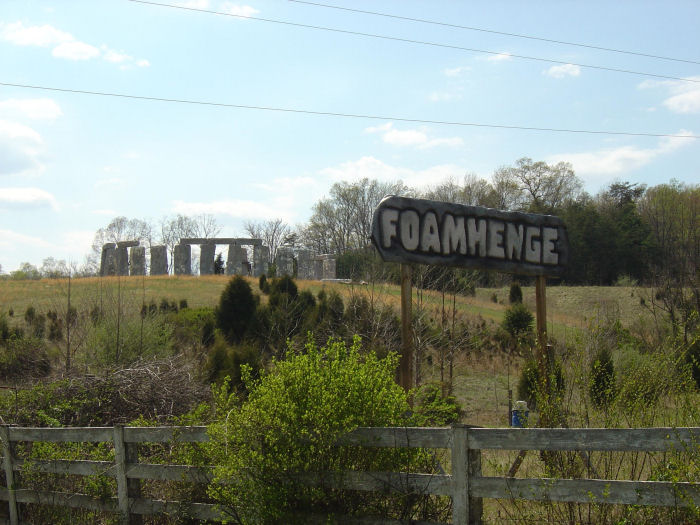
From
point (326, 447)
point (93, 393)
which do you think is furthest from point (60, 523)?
point (326, 447)

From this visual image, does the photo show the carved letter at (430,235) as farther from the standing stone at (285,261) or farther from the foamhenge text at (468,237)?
the standing stone at (285,261)

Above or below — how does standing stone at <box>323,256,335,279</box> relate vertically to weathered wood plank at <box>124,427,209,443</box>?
above

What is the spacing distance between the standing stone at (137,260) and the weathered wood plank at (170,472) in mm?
44456

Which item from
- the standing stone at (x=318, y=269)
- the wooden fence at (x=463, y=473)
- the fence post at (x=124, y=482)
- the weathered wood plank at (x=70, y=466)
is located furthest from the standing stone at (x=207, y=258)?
the fence post at (x=124, y=482)

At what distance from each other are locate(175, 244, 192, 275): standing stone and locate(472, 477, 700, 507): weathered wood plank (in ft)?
149

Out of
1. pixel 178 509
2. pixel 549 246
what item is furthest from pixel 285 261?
pixel 178 509

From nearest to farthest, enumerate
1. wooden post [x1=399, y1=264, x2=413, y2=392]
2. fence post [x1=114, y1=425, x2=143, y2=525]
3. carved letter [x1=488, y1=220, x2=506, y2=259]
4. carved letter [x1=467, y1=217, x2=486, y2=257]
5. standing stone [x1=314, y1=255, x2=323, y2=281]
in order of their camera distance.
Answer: fence post [x1=114, y1=425, x2=143, y2=525] → wooden post [x1=399, y1=264, x2=413, y2=392] → carved letter [x1=467, y1=217, x2=486, y2=257] → carved letter [x1=488, y1=220, x2=506, y2=259] → standing stone [x1=314, y1=255, x2=323, y2=281]

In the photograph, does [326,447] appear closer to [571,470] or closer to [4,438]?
[571,470]

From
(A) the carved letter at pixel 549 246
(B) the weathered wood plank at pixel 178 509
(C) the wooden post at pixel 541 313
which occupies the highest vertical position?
(A) the carved letter at pixel 549 246

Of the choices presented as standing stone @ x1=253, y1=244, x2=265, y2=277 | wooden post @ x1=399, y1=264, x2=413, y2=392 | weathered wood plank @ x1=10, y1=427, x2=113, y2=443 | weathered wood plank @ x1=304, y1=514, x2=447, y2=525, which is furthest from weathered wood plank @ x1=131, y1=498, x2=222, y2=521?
standing stone @ x1=253, y1=244, x2=265, y2=277

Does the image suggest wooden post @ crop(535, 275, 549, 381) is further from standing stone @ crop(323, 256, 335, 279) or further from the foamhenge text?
standing stone @ crop(323, 256, 335, 279)

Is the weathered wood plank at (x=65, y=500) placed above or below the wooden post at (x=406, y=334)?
below

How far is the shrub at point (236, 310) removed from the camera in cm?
2450

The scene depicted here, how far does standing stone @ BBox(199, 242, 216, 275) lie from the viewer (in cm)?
4788
